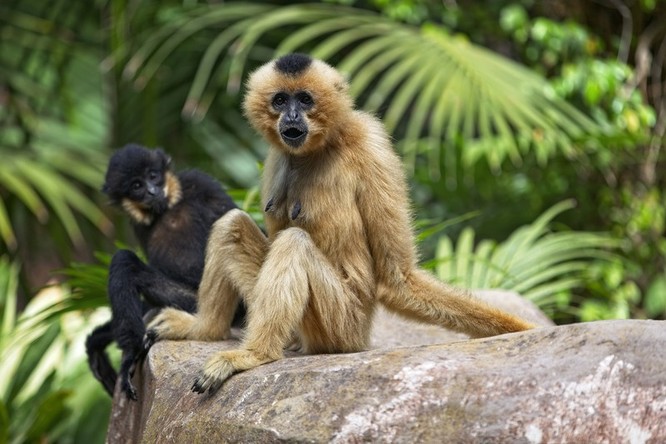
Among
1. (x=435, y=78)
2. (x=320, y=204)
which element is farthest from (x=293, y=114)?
(x=435, y=78)

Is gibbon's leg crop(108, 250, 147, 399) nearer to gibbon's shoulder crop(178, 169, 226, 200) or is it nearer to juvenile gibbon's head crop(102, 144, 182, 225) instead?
juvenile gibbon's head crop(102, 144, 182, 225)

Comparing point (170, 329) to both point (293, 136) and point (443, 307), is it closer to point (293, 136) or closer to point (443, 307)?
point (293, 136)

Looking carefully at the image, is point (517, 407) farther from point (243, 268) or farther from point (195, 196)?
point (195, 196)

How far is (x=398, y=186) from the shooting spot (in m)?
5.21

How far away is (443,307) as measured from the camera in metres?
5.00

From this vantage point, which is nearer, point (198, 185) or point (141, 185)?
point (141, 185)

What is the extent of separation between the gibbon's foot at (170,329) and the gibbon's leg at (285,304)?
2.88ft

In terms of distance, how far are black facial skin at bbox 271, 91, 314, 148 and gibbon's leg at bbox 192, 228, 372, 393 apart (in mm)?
569

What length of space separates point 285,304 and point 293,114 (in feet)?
3.46

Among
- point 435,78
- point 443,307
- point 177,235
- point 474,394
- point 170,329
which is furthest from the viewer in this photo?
point 435,78

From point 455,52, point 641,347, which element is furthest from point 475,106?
point 641,347

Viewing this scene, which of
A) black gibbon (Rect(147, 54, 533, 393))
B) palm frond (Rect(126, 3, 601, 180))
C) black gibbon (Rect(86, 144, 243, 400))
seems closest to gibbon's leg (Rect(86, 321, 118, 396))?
black gibbon (Rect(86, 144, 243, 400))

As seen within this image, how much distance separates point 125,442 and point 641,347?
3.26m

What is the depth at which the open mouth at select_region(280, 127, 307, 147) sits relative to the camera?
17.2 ft
